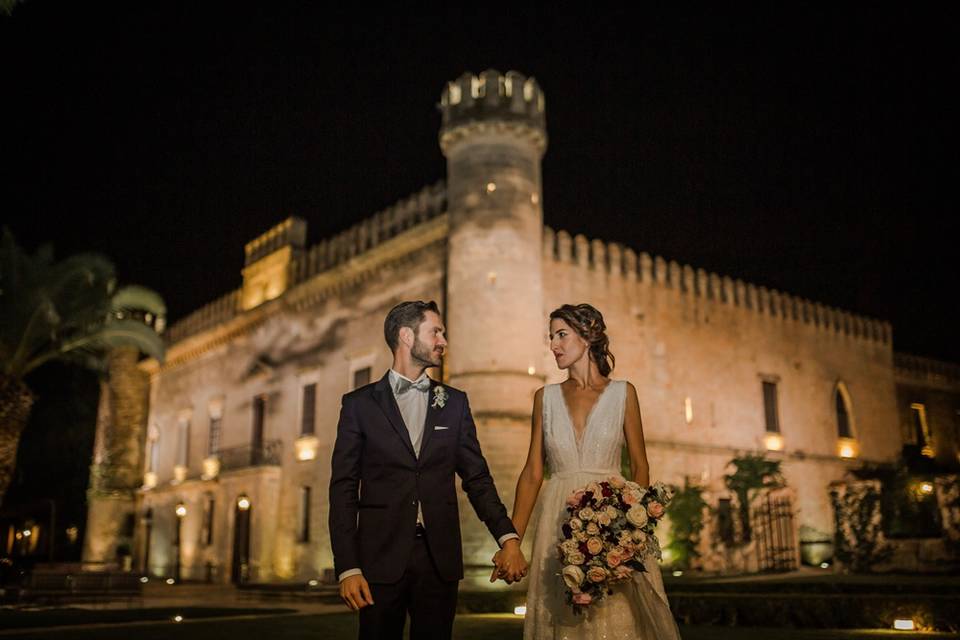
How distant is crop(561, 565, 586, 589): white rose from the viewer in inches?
A: 143

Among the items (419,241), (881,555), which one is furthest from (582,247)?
(881,555)

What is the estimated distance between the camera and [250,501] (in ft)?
78.5

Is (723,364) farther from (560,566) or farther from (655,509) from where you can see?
(655,509)

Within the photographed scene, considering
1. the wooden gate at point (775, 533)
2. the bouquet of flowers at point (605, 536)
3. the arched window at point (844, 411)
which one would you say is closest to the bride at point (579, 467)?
the bouquet of flowers at point (605, 536)

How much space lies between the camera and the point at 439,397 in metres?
3.71

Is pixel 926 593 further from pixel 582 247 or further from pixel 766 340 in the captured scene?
pixel 766 340

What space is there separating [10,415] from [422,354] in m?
16.1

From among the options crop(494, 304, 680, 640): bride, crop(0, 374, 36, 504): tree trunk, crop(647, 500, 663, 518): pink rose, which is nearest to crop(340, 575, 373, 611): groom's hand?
crop(494, 304, 680, 640): bride

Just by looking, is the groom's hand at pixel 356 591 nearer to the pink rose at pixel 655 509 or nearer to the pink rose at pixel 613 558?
the pink rose at pixel 613 558

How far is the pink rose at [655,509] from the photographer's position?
3.72 meters

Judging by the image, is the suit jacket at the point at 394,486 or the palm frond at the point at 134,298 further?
the palm frond at the point at 134,298

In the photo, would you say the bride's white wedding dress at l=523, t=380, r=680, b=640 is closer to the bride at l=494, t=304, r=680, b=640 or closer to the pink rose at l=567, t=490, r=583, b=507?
the bride at l=494, t=304, r=680, b=640

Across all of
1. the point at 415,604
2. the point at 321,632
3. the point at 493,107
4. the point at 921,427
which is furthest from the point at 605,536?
the point at 921,427

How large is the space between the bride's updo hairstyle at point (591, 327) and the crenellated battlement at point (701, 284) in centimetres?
1554
